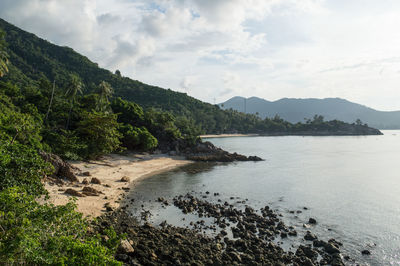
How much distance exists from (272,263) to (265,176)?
30.8 metres

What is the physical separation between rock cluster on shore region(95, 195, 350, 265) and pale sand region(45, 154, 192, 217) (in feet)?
10.4

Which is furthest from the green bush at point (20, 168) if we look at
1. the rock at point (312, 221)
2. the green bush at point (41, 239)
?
the rock at point (312, 221)

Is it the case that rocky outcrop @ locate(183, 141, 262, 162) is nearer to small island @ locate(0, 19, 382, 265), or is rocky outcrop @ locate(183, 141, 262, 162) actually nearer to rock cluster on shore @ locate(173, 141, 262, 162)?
rock cluster on shore @ locate(173, 141, 262, 162)

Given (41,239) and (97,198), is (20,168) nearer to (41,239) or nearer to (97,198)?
(97,198)

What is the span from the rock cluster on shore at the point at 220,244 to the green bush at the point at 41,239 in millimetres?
4475

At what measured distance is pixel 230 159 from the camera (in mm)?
64750

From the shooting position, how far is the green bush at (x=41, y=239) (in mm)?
8648

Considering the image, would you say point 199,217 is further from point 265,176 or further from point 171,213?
point 265,176

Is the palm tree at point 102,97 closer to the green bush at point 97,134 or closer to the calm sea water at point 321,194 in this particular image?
the green bush at point 97,134

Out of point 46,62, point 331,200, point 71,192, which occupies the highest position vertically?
point 46,62

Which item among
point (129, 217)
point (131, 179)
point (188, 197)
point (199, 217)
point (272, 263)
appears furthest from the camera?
point (131, 179)

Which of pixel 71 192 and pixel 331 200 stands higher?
pixel 71 192

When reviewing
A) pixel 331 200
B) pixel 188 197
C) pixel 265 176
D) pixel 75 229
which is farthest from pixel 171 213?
pixel 265 176

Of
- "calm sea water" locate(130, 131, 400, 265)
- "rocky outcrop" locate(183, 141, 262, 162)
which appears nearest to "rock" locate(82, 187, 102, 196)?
"calm sea water" locate(130, 131, 400, 265)
